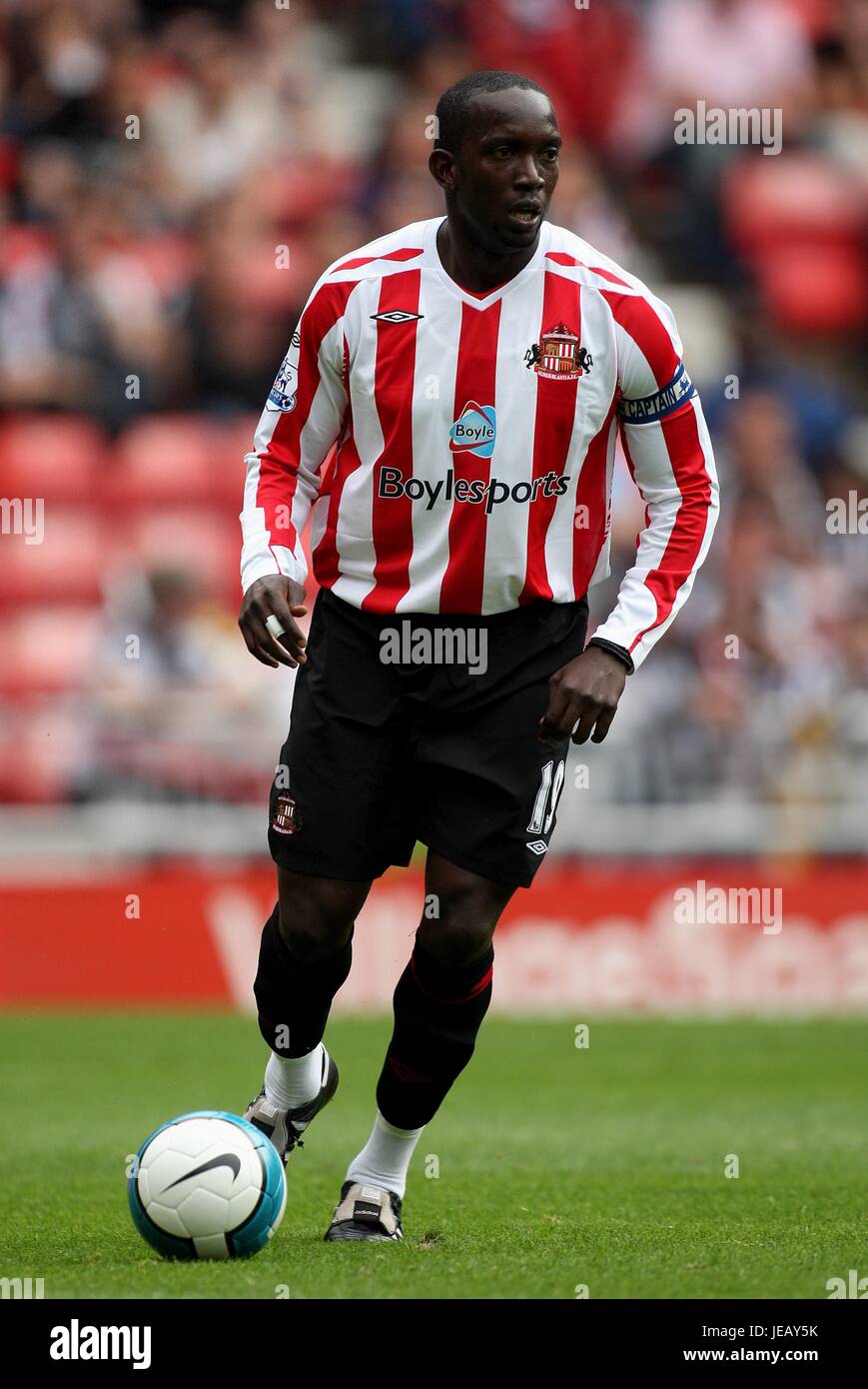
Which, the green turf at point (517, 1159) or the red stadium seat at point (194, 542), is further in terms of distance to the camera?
the red stadium seat at point (194, 542)

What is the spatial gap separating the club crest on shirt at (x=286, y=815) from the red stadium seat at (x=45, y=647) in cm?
854

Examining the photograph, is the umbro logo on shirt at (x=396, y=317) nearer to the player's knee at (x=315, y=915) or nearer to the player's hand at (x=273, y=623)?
the player's hand at (x=273, y=623)

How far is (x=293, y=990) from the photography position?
4.65m

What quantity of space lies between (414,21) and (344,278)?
12.0 meters

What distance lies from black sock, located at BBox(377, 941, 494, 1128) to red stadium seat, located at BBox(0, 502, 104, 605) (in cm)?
926

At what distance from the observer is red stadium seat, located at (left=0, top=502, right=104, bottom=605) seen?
13500mm

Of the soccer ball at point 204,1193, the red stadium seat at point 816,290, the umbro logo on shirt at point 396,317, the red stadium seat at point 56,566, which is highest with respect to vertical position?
the red stadium seat at point 816,290

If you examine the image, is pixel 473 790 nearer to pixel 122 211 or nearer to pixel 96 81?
pixel 122 211

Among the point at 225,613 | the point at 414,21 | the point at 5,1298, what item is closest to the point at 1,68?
the point at 414,21

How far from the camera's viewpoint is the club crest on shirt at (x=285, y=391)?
457cm

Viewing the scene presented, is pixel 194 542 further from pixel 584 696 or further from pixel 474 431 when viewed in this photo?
pixel 584 696

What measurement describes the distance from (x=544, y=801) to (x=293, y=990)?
74 centimetres

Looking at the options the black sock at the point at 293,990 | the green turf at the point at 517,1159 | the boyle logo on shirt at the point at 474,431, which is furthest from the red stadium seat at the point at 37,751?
the boyle logo on shirt at the point at 474,431

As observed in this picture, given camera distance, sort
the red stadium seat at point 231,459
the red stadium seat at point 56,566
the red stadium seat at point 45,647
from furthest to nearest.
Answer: the red stadium seat at point 231,459 → the red stadium seat at point 56,566 → the red stadium seat at point 45,647
